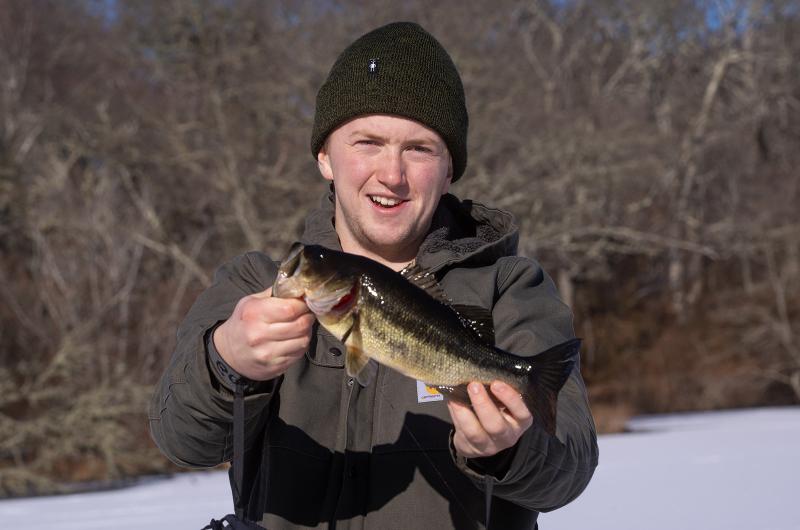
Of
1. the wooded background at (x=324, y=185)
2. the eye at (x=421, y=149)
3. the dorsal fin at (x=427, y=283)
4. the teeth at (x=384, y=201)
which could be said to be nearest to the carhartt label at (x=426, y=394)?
the dorsal fin at (x=427, y=283)

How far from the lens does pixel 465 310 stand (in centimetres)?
227

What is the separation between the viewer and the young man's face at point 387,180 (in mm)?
2715

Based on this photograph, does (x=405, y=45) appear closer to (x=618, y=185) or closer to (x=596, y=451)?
(x=596, y=451)

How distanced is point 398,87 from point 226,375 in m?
1.04

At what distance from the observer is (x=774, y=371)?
20.1m

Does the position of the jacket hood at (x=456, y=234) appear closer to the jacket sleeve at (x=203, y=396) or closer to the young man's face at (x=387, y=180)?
the young man's face at (x=387, y=180)

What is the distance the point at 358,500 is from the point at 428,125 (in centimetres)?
110

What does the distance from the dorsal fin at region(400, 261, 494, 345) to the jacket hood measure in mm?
239

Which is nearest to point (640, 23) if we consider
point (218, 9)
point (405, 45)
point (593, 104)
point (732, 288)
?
point (593, 104)

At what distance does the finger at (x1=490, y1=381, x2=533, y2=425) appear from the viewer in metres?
2.12

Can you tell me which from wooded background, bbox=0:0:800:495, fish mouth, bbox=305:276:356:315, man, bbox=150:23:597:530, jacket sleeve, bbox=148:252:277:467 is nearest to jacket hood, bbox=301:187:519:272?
man, bbox=150:23:597:530

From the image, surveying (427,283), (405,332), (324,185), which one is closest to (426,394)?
(427,283)

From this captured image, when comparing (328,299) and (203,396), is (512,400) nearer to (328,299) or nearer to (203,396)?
(328,299)

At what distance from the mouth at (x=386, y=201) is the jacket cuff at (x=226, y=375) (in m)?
0.67
